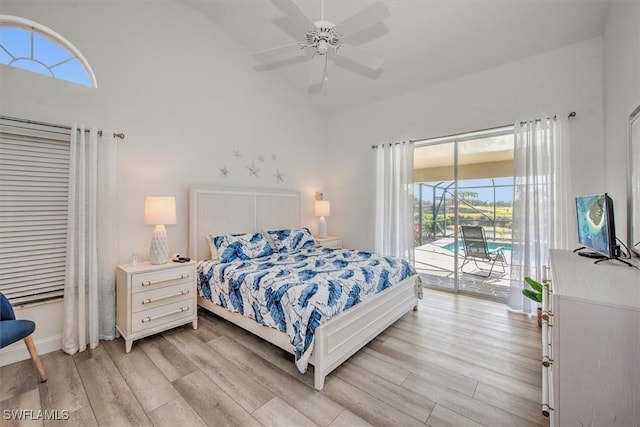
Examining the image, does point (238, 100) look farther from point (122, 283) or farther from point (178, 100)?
point (122, 283)

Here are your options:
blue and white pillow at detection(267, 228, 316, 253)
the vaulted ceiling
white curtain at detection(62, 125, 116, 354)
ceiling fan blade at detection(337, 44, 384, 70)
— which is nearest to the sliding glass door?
the vaulted ceiling

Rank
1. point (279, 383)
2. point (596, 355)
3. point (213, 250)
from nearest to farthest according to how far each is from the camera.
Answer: point (596, 355)
point (279, 383)
point (213, 250)

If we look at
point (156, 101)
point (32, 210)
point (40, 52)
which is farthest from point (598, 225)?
point (40, 52)

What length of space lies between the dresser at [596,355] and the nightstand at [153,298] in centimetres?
287

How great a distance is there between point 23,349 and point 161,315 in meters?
1.02

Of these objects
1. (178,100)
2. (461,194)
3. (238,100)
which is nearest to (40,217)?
(178,100)

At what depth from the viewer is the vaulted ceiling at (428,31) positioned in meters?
2.69

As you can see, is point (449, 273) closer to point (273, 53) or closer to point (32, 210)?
point (273, 53)

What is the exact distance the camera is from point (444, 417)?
1.62m

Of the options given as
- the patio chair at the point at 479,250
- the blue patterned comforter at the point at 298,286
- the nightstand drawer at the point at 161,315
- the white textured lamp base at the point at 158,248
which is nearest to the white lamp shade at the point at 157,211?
the white textured lamp base at the point at 158,248

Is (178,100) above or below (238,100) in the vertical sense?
below

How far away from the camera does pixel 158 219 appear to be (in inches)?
103

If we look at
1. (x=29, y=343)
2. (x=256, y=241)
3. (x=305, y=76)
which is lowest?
(x=29, y=343)

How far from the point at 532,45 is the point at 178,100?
4181mm
